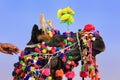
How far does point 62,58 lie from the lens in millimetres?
7074

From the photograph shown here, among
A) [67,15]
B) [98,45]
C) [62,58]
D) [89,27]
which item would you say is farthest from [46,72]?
[67,15]

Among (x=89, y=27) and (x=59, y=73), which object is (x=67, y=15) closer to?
(x=89, y=27)

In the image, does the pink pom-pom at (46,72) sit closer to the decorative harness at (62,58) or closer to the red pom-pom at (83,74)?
the decorative harness at (62,58)

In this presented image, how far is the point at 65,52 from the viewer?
23.5 feet

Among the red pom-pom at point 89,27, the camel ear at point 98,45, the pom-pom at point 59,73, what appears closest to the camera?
the pom-pom at point 59,73

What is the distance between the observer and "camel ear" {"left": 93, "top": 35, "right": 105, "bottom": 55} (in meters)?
7.07

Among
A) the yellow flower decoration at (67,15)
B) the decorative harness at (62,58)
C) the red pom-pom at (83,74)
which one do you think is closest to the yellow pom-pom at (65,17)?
the yellow flower decoration at (67,15)

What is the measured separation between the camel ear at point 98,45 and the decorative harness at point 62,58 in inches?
2.6

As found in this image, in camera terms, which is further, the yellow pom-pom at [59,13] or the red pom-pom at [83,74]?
the yellow pom-pom at [59,13]

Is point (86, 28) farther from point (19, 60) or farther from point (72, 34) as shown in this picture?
point (19, 60)

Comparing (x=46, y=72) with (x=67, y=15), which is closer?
(x=46, y=72)

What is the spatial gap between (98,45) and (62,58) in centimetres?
62

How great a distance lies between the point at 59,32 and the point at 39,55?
555 mm

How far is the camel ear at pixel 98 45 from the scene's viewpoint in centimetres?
707
